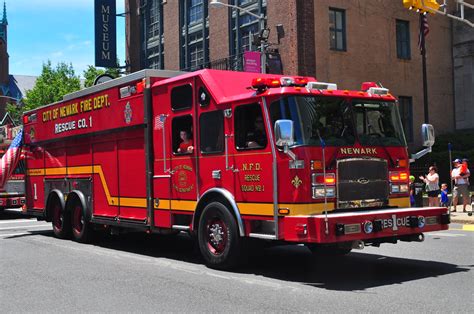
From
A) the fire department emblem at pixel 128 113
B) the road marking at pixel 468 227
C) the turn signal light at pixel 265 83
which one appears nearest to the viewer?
the turn signal light at pixel 265 83

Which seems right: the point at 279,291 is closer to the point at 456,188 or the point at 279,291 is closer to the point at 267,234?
the point at 267,234

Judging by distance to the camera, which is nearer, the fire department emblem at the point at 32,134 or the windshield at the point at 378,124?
the windshield at the point at 378,124

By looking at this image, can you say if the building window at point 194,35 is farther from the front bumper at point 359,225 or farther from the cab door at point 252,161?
the front bumper at point 359,225

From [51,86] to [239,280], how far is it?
154ft

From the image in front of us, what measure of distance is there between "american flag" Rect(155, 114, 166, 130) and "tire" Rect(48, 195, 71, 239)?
165 inches

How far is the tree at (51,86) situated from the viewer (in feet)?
165

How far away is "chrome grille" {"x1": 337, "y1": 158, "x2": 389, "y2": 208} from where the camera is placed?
298 inches

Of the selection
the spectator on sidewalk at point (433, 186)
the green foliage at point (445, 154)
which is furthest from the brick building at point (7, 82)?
the spectator on sidewalk at point (433, 186)

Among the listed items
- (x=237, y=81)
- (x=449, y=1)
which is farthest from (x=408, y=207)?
(x=449, y=1)

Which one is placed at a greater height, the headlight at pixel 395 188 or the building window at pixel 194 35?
the building window at pixel 194 35

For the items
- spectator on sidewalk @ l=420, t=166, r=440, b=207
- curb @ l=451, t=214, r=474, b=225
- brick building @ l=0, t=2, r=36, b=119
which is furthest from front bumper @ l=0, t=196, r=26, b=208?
brick building @ l=0, t=2, r=36, b=119

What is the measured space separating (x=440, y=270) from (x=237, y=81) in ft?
13.5

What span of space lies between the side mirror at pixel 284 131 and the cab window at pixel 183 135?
2.22m

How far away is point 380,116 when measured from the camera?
8344mm
